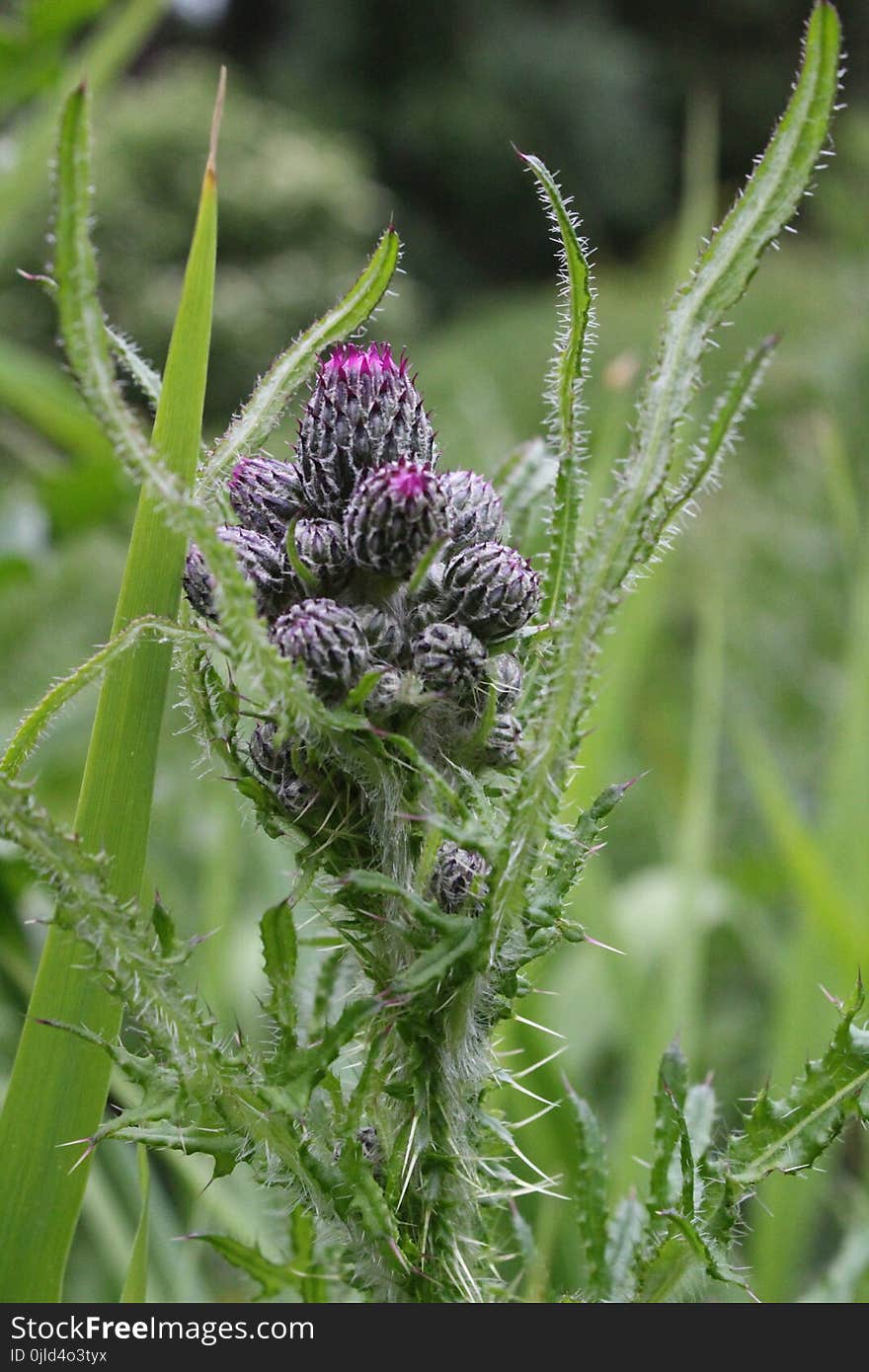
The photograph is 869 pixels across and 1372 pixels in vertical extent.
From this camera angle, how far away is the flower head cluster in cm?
103

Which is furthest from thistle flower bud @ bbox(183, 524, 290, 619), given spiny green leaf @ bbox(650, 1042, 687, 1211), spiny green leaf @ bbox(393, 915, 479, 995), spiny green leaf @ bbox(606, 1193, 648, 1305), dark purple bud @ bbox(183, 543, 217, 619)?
spiny green leaf @ bbox(606, 1193, 648, 1305)

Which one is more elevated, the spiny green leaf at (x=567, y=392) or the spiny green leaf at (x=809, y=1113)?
the spiny green leaf at (x=567, y=392)

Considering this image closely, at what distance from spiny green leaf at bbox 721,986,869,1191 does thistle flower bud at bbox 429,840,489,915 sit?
34 cm

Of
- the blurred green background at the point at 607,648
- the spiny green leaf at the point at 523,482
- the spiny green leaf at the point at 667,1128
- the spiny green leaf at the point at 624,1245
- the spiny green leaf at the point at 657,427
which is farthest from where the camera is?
the blurred green background at the point at 607,648

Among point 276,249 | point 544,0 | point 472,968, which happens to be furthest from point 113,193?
point 544,0

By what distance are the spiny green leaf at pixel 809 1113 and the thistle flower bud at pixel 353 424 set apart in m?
0.66

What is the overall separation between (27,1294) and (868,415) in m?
5.17

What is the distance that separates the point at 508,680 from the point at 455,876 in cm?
19

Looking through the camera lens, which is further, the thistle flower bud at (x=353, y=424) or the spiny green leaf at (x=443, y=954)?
the thistle flower bud at (x=353, y=424)

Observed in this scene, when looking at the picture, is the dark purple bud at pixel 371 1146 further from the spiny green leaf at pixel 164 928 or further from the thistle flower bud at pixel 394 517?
the thistle flower bud at pixel 394 517

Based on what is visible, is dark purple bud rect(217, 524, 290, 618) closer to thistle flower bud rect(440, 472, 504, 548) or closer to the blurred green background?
thistle flower bud rect(440, 472, 504, 548)

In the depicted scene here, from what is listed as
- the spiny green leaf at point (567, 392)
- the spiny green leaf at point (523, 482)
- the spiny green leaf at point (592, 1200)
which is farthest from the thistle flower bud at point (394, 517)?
the spiny green leaf at point (592, 1200)

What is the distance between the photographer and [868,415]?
5.39 m

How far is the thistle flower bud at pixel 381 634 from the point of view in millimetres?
1069
